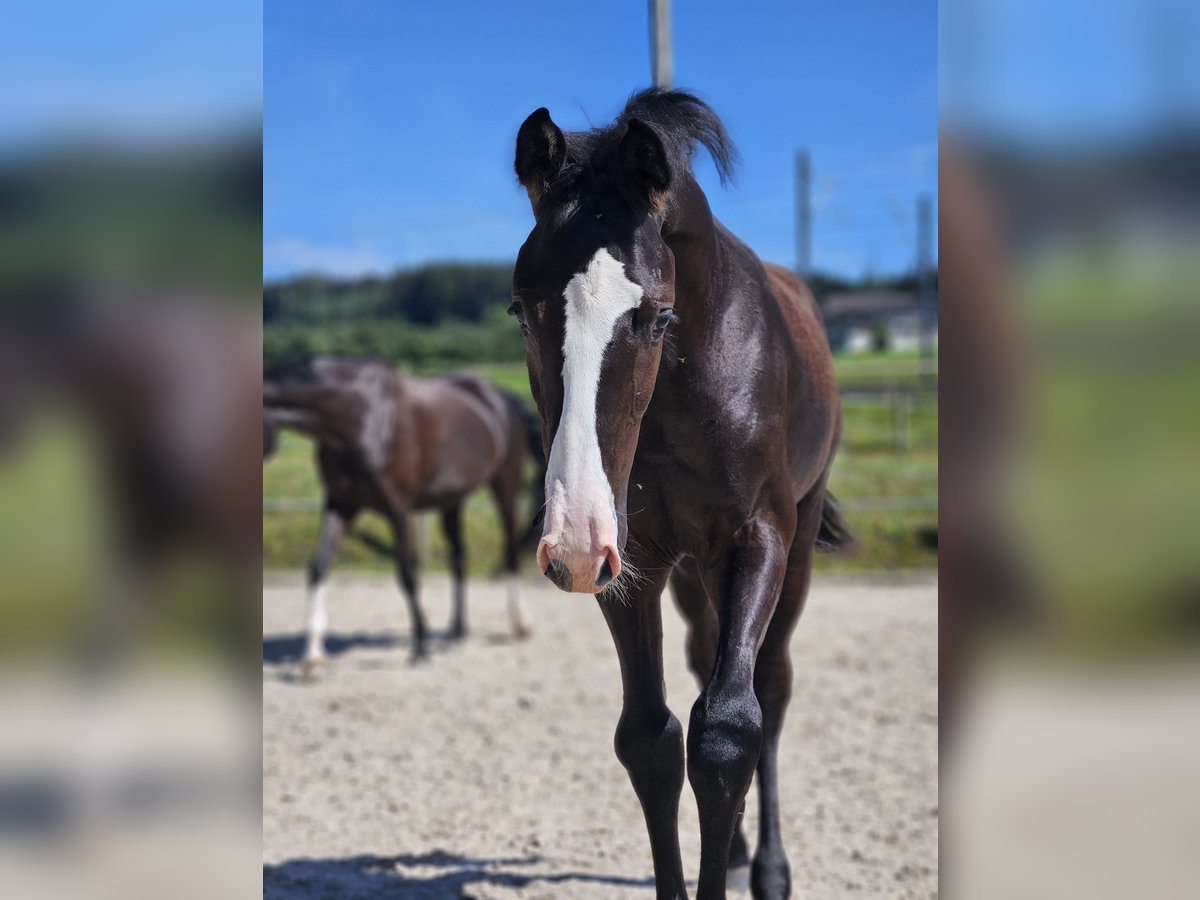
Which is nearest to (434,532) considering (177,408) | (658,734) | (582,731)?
(582,731)

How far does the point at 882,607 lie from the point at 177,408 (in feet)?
27.7

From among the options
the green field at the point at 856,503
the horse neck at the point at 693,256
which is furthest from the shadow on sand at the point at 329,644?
the horse neck at the point at 693,256

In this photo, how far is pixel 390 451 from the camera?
8117mm

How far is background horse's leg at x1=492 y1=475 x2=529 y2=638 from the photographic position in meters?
8.71

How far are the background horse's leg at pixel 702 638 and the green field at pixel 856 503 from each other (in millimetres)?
5588

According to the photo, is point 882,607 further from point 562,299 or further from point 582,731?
point 562,299

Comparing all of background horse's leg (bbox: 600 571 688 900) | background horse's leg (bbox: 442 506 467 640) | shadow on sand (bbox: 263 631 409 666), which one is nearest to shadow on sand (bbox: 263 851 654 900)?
background horse's leg (bbox: 600 571 688 900)

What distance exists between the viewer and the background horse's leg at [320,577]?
7.61 m

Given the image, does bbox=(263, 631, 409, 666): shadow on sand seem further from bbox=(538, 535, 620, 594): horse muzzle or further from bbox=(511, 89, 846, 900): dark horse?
bbox=(538, 535, 620, 594): horse muzzle

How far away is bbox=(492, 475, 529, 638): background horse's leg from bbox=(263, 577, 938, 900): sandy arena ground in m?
0.22

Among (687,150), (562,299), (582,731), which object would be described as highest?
(687,150)

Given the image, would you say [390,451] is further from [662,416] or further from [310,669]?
[662,416]

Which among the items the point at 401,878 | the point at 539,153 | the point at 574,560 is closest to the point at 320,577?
the point at 401,878

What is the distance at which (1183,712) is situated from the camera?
91 cm
